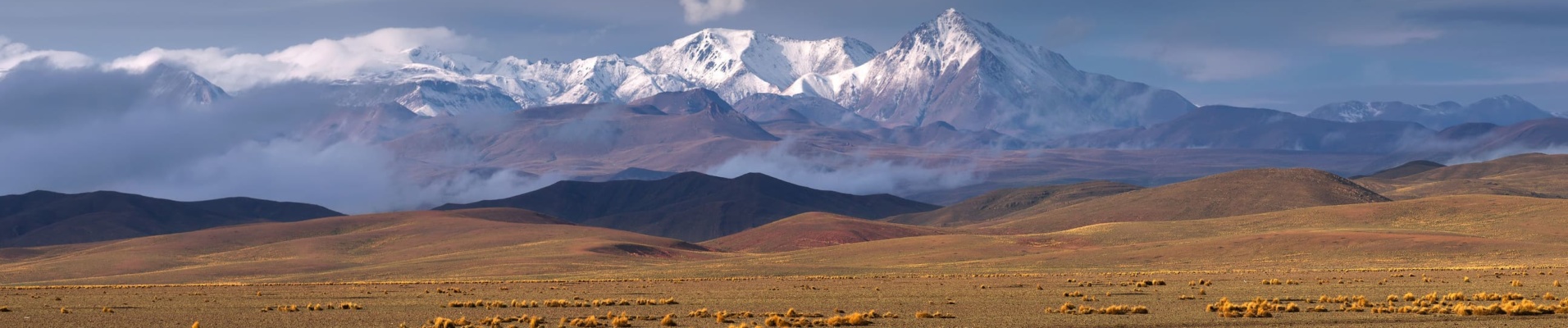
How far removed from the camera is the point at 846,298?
2489 inches

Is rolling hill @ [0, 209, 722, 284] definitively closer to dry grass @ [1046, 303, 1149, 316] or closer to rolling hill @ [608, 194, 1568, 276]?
rolling hill @ [608, 194, 1568, 276]

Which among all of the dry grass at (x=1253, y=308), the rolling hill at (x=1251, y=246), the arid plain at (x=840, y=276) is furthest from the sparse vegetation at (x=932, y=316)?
the rolling hill at (x=1251, y=246)

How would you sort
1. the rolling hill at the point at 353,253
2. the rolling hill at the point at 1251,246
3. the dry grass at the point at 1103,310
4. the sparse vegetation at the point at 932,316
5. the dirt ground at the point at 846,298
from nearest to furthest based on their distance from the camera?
the dirt ground at the point at 846,298, the sparse vegetation at the point at 932,316, the dry grass at the point at 1103,310, the rolling hill at the point at 1251,246, the rolling hill at the point at 353,253

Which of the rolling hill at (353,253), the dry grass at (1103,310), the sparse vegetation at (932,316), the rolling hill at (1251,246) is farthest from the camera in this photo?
the rolling hill at (353,253)

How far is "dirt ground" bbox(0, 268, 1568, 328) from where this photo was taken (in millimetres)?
47906

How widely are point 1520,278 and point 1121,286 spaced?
19.3 metres

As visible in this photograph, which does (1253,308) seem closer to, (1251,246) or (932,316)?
(932,316)

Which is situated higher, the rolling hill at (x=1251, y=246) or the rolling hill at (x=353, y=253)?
the rolling hill at (x=353, y=253)

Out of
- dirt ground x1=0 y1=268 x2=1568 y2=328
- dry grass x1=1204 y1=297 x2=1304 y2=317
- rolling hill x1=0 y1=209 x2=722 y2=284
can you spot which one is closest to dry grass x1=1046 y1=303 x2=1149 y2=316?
dirt ground x1=0 y1=268 x2=1568 y2=328

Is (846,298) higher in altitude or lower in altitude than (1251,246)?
lower

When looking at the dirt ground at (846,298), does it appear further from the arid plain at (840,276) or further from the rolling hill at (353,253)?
the rolling hill at (353,253)

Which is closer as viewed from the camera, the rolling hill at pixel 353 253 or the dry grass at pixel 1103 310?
the dry grass at pixel 1103 310

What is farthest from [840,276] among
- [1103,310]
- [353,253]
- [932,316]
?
[353,253]

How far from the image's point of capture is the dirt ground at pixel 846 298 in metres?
47.9
